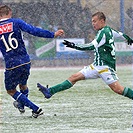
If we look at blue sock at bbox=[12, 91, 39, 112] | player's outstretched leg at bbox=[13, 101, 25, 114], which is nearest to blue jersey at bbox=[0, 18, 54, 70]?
blue sock at bbox=[12, 91, 39, 112]

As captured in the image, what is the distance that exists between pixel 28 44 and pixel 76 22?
6.71 feet

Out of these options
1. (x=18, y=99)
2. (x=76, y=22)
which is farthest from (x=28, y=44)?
(x=18, y=99)

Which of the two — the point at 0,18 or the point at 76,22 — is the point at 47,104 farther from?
the point at 76,22

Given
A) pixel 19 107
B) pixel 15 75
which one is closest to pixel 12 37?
pixel 15 75

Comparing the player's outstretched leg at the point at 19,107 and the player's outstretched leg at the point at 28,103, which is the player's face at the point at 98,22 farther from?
the player's outstretched leg at the point at 19,107

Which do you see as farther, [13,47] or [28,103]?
[28,103]

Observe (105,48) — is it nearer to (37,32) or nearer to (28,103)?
(37,32)

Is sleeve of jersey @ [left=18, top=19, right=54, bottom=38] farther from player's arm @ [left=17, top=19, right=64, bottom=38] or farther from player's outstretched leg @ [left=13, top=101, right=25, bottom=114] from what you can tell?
player's outstretched leg @ [left=13, top=101, right=25, bottom=114]

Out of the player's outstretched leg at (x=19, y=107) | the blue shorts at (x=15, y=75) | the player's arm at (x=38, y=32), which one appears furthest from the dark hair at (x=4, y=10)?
the player's outstretched leg at (x=19, y=107)

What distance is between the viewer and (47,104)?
986cm

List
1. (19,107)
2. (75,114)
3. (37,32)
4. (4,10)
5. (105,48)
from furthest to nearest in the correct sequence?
(19,107), (75,114), (105,48), (4,10), (37,32)

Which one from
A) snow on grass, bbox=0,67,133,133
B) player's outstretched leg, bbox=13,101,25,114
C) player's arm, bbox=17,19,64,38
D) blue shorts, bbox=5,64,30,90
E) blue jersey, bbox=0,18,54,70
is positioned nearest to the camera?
snow on grass, bbox=0,67,133,133

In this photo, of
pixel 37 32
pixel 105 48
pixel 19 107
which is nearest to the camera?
pixel 37 32

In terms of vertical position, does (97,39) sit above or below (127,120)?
above
